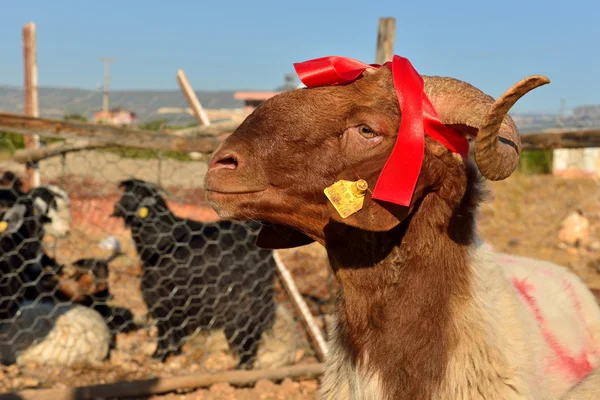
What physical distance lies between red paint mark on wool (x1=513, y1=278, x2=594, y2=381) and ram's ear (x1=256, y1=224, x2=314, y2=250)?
956mm

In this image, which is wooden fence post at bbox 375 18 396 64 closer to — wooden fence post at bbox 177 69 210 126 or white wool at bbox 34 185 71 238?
wooden fence post at bbox 177 69 210 126

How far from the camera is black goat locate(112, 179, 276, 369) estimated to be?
18.8ft

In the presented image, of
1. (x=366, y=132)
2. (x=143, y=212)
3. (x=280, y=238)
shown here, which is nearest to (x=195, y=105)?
(x=143, y=212)

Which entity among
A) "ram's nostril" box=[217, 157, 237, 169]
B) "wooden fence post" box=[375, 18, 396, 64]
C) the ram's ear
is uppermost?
"wooden fence post" box=[375, 18, 396, 64]

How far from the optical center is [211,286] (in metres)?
5.76

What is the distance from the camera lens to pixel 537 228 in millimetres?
12438

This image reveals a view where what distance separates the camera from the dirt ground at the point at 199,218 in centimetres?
497

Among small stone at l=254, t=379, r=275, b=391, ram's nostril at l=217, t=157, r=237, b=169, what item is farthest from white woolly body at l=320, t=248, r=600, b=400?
small stone at l=254, t=379, r=275, b=391

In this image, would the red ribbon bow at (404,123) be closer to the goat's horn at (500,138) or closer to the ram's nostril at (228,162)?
the goat's horn at (500,138)

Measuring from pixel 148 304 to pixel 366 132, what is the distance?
443cm

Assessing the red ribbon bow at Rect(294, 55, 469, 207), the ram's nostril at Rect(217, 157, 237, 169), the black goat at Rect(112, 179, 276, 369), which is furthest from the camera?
the black goat at Rect(112, 179, 276, 369)

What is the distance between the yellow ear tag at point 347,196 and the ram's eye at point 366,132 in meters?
0.15

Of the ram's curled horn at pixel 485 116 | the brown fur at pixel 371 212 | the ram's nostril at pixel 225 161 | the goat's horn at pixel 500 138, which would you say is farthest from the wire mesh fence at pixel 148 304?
the goat's horn at pixel 500 138

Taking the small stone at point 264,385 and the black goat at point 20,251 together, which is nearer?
the small stone at point 264,385
